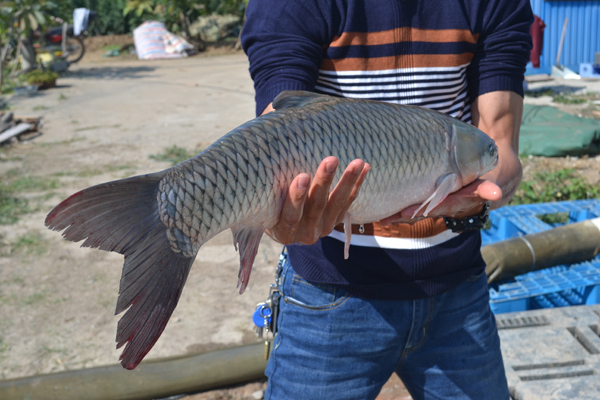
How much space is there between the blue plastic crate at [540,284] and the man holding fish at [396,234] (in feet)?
5.34

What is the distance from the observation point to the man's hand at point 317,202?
4.41 ft

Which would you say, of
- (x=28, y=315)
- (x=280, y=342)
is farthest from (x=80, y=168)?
(x=280, y=342)

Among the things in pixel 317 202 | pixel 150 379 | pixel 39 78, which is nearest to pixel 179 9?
pixel 39 78

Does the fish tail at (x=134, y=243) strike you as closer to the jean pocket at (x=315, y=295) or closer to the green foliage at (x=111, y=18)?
the jean pocket at (x=315, y=295)

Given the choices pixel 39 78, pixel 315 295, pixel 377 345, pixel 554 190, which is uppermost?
pixel 315 295

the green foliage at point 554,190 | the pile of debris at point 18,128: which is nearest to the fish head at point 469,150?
the green foliage at point 554,190

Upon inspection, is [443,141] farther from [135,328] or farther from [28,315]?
[28,315]

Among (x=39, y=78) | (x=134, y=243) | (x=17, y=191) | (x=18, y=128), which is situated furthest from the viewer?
(x=39, y=78)

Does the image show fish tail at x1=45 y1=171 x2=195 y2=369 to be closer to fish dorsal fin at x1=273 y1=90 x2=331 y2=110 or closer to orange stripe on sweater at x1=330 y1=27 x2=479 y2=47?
fish dorsal fin at x1=273 y1=90 x2=331 y2=110

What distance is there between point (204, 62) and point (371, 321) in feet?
66.2

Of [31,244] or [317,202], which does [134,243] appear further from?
[31,244]

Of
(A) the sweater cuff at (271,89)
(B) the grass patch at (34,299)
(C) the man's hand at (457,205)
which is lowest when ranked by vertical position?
(B) the grass patch at (34,299)

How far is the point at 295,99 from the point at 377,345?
2.45 feet

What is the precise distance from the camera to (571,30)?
48.8ft
